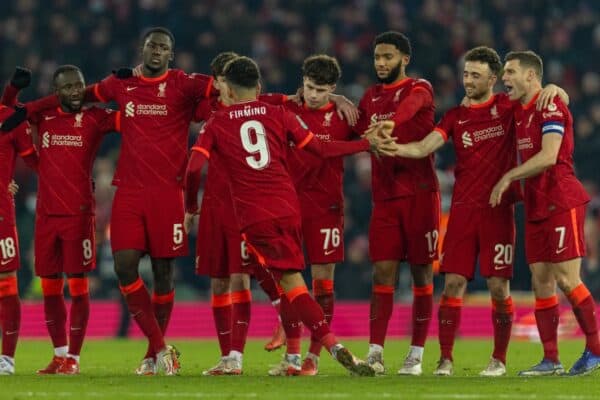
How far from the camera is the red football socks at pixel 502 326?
11406 mm

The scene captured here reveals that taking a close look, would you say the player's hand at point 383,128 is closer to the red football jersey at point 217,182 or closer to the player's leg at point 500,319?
the red football jersey at point 217,182

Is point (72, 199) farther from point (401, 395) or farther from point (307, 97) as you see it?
point (401, 395)

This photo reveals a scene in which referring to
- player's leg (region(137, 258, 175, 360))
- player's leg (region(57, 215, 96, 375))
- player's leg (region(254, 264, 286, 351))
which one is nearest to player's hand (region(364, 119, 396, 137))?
player's leg (region(254, 264, 286, 351))

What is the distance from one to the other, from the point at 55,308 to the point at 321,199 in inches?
95.8

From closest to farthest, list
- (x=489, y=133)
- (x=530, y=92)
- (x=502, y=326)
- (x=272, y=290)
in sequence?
(x=530, y=92), (x=489, y=133), (x=502, y=326), (x=272, y=290)

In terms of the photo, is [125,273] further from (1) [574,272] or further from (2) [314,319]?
(1) [574,272]

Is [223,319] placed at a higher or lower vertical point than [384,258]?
lower

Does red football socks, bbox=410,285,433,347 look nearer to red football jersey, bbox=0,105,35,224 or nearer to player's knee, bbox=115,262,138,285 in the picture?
player's knee, bbox=115,262,138,285

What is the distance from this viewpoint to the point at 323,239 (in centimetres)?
1162

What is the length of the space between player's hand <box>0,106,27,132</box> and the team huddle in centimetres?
3

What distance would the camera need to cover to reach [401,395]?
9.11 metres

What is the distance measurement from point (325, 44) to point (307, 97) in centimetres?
1260

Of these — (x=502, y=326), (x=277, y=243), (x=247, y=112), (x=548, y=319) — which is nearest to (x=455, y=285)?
(x=502, y=326)

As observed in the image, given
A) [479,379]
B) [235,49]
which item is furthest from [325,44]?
[479,379]
